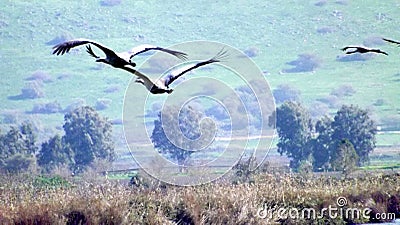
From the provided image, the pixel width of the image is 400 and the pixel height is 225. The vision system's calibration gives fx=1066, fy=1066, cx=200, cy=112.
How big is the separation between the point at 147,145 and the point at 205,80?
27.0 metres

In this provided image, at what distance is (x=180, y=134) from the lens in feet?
312

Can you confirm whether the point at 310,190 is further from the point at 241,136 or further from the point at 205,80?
the point at 205,80

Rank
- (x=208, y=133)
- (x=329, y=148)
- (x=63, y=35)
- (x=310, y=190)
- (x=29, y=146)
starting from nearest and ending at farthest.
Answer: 1. (x=310, y=190)
2. (x=329, y=148)
3. (x=208, y=133)
4. (x=29, y=146)
5. (x=63, y=35)

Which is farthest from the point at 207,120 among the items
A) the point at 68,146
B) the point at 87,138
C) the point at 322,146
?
the point at 322,146

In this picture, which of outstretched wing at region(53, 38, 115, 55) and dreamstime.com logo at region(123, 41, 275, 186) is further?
dreamstime.com logo at region(123, 41, 275, 186)

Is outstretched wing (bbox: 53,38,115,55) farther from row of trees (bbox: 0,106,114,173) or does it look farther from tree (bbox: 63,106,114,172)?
tree (bbox: 63,106,114,172)

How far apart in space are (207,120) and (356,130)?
15263 millimetres

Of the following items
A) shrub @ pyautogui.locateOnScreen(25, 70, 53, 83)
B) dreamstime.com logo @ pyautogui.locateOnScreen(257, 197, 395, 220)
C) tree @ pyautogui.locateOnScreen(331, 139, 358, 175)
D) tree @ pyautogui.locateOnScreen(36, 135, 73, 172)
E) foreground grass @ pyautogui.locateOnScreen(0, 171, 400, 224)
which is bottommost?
tree @ pyautogui.locateOnScreen(36, 135, 73, 172)

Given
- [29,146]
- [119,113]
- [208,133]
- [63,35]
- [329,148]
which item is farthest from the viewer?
[63,35]

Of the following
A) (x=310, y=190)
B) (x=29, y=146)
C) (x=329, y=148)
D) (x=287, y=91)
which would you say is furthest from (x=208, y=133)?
(x=287, y=91)

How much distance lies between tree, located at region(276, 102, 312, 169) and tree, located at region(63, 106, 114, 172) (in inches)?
699

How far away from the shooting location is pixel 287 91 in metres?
169

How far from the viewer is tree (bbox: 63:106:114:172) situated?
103m
